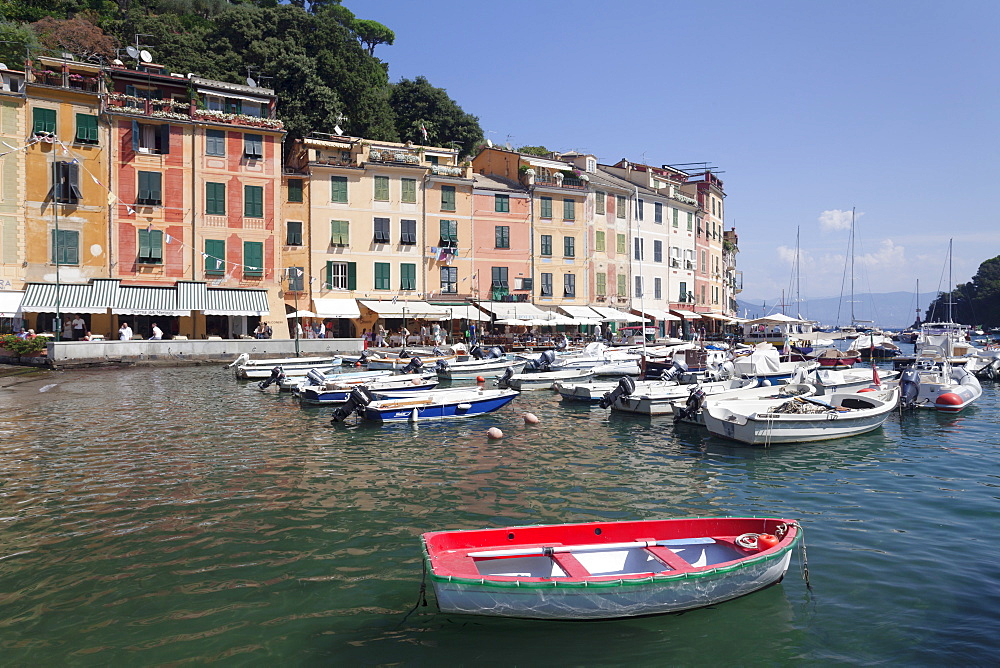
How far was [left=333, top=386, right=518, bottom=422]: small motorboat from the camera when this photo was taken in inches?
808

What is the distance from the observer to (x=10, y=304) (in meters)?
36.0

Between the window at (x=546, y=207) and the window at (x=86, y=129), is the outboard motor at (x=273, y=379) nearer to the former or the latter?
the window at (x=86, y=129)

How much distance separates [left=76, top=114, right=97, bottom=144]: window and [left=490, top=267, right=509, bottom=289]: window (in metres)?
25.6

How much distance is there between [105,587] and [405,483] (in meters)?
6.00

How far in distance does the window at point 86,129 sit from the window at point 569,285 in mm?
31682

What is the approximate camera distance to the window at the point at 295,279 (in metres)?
43.5

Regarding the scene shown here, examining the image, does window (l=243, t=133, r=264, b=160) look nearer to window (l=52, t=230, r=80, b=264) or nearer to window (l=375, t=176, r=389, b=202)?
window (l=375, t=176, r=389, b=202)

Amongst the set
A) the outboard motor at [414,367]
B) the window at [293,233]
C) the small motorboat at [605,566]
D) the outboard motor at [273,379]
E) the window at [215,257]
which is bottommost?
the small motorboat at [605,566]

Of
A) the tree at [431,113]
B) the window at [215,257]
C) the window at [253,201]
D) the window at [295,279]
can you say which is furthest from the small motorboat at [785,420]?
the tree at [431,113]

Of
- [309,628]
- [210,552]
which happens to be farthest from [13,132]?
[309,628]

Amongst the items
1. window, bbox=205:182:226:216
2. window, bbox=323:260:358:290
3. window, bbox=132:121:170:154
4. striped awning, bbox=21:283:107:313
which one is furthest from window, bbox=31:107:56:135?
window, bbox=323:260:358:290

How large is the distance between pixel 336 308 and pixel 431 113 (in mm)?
26303

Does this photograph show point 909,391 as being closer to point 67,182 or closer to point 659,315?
point 659,315

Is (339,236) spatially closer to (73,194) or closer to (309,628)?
(73,194)
